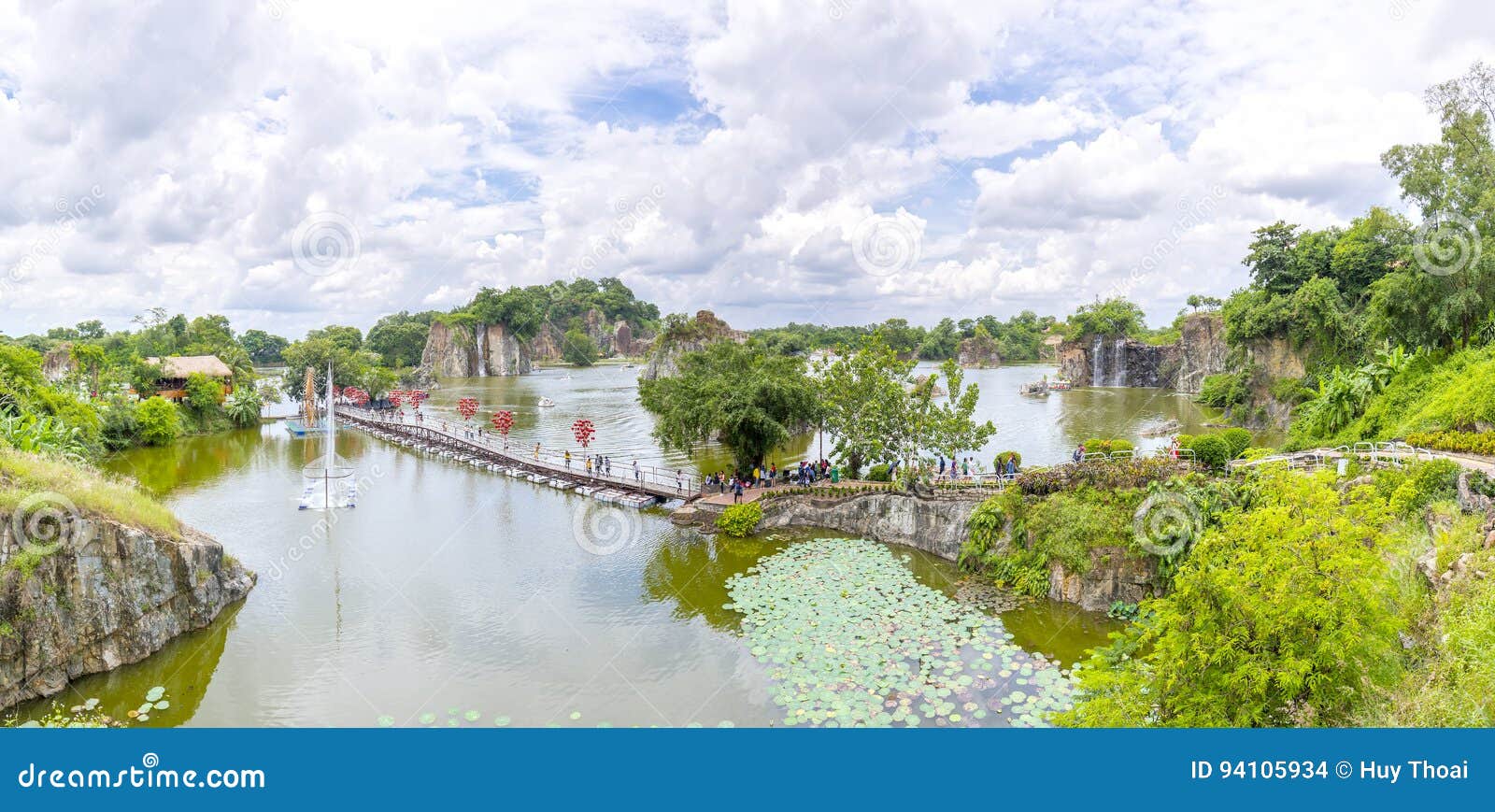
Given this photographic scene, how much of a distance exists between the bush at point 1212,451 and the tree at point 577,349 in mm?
140186

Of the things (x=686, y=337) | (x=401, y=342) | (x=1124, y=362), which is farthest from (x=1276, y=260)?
(x=401, y=342)

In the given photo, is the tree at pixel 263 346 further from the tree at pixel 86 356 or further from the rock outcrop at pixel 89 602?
the rock outcrop at pixel 89 602

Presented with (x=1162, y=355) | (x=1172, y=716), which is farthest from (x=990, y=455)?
(x=1162, y=355)

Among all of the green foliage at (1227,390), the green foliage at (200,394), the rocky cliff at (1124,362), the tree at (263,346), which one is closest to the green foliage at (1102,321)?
the rocky cliff at (1124,362)

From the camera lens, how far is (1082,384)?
293 ft

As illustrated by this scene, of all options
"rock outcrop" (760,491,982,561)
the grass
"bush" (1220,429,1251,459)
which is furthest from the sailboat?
"bush" (1220,429,1251,459)

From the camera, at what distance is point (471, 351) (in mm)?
122625

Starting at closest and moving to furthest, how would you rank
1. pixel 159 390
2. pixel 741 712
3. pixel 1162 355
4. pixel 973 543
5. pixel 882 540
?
pixel 741 712 < pixel 973 543 < pixel 882 540 < pixel 159 390 < pixel 1162 355

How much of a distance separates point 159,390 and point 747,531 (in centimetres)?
4970

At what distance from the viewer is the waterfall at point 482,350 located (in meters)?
124

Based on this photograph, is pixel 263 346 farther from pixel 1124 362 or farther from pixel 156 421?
pixel 1124 362

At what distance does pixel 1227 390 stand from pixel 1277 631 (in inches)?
1751

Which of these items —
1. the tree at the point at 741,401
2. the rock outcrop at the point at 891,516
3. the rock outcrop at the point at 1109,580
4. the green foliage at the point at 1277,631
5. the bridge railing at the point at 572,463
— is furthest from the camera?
the bridge railing at the point at 572,463

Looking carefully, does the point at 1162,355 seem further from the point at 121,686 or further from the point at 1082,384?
the point at 121,686
